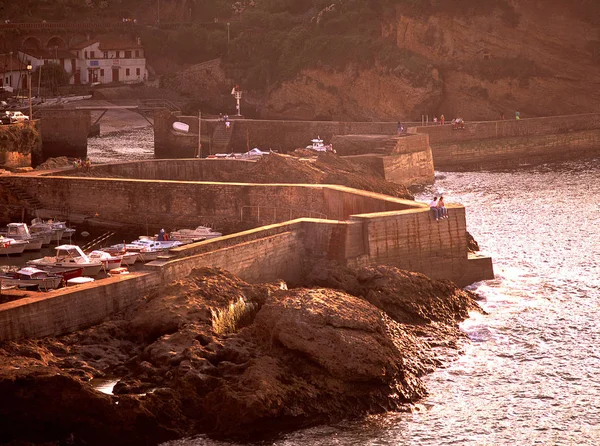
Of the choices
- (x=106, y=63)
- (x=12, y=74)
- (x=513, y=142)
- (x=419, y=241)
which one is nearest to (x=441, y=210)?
(x=419, y=241)

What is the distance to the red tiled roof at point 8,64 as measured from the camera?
105750mm

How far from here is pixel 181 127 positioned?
282 feet

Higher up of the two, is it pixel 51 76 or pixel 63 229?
pixel 51 76

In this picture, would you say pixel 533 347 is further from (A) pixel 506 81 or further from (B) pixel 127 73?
(B) pixel 127 73

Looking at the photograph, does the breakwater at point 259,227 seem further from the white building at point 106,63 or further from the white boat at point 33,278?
the white building at point 106,63

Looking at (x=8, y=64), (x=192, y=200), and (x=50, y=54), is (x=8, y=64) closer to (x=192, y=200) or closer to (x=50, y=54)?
(x=50, y=54)

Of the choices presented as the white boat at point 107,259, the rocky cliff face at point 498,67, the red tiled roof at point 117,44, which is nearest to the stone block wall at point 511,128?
the rocky cliff face at point 498,67

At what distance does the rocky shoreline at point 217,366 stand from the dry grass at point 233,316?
0.04m

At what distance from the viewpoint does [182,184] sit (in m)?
54.0

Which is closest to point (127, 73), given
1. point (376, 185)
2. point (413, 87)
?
point (413, 87)

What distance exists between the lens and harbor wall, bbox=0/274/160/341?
33.1 m

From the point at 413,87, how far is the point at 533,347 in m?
55.9

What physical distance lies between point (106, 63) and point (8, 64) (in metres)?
8.47

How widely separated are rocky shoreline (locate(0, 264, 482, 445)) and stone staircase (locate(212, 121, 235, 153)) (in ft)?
153
